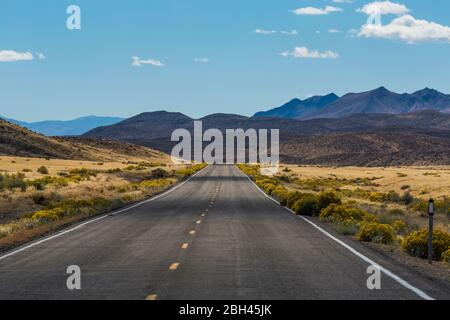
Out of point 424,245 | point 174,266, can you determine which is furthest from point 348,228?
point 174,266

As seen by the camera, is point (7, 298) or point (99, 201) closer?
point (7, 298)

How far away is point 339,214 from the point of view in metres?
26.3

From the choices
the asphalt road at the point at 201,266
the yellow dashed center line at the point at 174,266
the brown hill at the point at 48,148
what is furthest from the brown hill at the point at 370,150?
the yellow dashed center line at the point at 174,266

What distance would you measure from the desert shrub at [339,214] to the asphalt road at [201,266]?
3.05 m

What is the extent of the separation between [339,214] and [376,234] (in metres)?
7.13

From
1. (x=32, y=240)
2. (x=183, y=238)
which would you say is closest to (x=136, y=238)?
(x=183, y=238)

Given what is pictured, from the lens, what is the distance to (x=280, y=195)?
41844 mm

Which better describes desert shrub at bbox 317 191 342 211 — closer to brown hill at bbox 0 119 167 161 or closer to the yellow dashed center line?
the yellow dashed center line

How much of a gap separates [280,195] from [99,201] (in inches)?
512

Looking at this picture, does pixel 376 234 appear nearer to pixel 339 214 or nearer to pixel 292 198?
pixel 339 214

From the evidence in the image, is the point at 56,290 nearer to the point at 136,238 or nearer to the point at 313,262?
the point at 313,262
